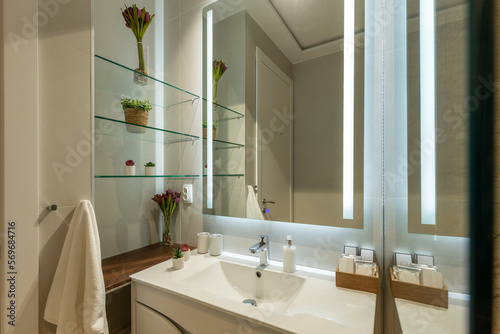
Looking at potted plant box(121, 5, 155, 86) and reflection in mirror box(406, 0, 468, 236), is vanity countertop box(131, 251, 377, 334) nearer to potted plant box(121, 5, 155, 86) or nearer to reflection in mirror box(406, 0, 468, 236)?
reflection in mirror box(406, 0, 468, 236)

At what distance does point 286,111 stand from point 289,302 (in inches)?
30.6

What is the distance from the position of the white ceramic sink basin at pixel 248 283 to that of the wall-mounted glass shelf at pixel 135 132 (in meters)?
0.75

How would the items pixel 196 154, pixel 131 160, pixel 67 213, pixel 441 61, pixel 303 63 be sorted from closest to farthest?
pixel 441 61, pixel 67 213, pixel 303 63, pixel 131 160, pixel 196 154

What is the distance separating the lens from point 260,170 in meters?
1.10

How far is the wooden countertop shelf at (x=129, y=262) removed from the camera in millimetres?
958

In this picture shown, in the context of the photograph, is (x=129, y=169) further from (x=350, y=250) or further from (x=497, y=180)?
(x=497, y=180)

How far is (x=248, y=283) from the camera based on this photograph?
104cm

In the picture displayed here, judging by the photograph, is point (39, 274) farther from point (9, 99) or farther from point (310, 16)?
point (310, 16)

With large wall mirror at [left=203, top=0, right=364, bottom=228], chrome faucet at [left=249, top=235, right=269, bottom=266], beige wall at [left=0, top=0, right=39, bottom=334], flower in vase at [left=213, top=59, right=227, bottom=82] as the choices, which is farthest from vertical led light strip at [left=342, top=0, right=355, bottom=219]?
beige wall at [left=0, top=0, right=39, bottom=334]

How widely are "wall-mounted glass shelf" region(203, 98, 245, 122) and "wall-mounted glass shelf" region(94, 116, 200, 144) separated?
196 mm

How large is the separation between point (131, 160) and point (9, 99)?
0.58m

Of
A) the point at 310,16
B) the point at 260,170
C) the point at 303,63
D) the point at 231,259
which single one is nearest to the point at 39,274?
the point at 231,259

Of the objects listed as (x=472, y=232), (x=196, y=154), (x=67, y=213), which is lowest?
(x=67, y=213)

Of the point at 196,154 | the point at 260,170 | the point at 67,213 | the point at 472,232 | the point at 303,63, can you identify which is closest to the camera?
the point at 472,232
